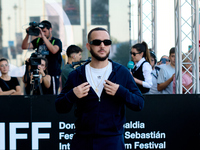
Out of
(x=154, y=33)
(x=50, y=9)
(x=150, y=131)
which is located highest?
(x=50, y=9)

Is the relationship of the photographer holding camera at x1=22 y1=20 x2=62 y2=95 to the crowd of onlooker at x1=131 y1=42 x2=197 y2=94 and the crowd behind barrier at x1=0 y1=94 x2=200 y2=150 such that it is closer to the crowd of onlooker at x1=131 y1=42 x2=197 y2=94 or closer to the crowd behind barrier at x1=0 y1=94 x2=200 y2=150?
the crowd behind barrier at x1=0 y1=94 x2=200 y2=150

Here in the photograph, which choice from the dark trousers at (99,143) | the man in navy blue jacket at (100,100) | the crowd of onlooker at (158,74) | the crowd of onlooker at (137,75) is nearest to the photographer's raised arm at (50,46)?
the crowd of onlooker at (137,75)

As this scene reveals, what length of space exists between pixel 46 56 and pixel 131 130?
2040mm

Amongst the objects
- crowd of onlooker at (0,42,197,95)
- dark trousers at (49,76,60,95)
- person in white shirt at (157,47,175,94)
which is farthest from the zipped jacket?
person in white shirt at (157,47,175,94)

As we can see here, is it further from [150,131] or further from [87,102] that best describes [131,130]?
[87,102]

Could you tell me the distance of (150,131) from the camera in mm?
5188

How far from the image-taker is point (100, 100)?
110 inches

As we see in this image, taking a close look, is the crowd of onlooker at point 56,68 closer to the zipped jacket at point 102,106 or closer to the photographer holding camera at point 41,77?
the photographer holding camera at point 41,77

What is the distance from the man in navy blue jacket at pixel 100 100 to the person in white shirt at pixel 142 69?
2.72 meters

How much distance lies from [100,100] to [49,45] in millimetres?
3270

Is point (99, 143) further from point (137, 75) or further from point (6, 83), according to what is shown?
point (6, 83)

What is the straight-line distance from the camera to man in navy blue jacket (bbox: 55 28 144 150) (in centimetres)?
275

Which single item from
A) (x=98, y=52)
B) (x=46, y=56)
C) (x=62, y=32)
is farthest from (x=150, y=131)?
(x=62, y=32)

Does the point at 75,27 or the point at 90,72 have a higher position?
the point at 75,27
